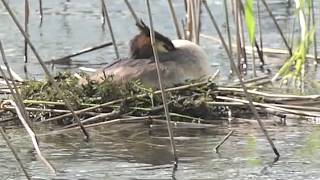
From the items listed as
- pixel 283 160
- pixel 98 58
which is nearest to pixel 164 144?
pixel 283 160

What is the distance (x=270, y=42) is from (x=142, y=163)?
3945 mm

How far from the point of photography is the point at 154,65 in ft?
18.3

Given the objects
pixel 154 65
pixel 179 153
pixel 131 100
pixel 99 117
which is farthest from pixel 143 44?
pixel 179 153

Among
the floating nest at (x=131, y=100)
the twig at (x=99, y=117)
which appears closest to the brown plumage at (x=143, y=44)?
the floating nest at (x=131, y=100)

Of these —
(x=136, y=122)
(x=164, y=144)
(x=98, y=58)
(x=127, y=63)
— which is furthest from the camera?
(x=98, y=58)

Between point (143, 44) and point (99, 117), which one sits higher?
point (143, 44)

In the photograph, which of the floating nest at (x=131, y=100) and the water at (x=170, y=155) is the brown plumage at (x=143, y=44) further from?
the water at (x=170, y=155)

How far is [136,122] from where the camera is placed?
5141 millimetres

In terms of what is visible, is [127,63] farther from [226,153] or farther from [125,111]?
[226,153]

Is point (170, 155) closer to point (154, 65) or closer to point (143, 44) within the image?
point (154, 65)

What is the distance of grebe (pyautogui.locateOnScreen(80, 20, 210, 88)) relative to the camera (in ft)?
18.2

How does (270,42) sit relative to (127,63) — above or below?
below

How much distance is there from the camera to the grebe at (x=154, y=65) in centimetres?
554

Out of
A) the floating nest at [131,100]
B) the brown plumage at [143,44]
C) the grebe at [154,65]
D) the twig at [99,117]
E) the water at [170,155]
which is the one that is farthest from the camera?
the brown plumage at [143,44]
